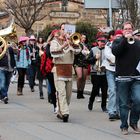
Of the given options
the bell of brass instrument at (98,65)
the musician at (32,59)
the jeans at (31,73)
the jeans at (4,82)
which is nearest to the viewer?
the bell of brass instrument at (98,65)

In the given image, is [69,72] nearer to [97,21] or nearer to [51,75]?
[51,75]

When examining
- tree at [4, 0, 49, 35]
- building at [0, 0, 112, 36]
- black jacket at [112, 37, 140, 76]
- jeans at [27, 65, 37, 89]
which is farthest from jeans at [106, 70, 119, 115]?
building at [0, 0, 112, 36]

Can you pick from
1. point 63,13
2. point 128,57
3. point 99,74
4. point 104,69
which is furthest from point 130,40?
point 63,13

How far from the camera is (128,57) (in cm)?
1005

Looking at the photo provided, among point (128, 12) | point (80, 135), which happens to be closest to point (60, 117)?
point (80, 135)

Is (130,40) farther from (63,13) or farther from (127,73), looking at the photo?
(63,13)

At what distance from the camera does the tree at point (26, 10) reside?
40.6 meters

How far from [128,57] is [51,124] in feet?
7.45

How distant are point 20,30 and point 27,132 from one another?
38.4 m

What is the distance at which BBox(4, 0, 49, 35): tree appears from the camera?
133 feet

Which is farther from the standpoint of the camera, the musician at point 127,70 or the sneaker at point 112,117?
the sneaker at point 112,117

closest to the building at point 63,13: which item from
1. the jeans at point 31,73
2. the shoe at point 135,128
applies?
the jeans at point 31,73

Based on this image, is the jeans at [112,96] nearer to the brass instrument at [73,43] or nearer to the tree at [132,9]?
the brass instrument at [73,43]

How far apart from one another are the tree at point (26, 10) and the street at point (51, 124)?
25731 millimetres
